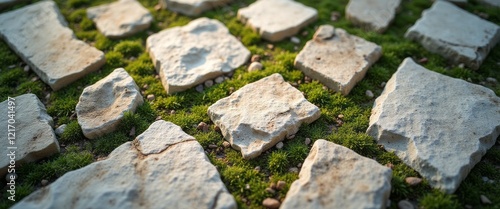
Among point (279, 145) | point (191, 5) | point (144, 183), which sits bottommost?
point (279, 145)

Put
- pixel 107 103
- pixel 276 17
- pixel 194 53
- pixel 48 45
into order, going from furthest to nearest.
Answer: pixel 276 17 → pixel 48 45 → pixel 194 53 → pixel 107 103

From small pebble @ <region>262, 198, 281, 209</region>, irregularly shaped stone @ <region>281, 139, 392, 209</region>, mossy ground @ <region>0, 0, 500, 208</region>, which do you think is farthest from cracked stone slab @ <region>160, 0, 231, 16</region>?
Answer: small pebble @ <region>262, 198, 281, 209</region>

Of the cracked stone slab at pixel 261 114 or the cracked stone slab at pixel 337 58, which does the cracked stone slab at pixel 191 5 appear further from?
the cracked stone slab at pixel 261 114

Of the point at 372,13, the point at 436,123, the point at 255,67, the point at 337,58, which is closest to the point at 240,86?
the point at 255,67

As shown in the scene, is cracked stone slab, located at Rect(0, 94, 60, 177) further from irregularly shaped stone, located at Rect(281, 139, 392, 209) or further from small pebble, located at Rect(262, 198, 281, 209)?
irregularly shaped stone, located at Rect(281, 139, 392, 209)

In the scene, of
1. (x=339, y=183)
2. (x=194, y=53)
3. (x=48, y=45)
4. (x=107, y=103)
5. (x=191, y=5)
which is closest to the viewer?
(x=339, y=183)

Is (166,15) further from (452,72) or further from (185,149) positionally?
(452,72)

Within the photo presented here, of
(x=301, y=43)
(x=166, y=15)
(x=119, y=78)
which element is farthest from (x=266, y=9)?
(x=119, y=78)

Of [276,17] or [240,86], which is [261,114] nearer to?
[240,86]
